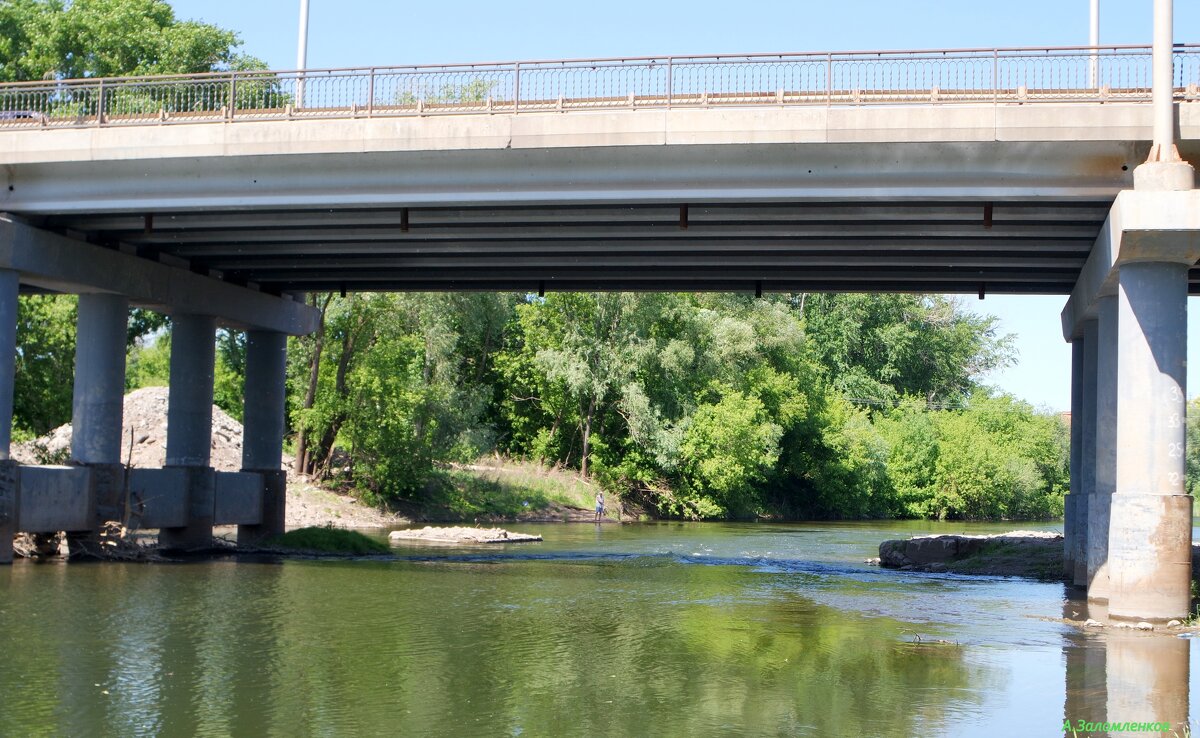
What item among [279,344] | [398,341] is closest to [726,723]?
[279,344]

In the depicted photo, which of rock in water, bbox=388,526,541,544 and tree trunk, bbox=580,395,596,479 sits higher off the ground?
tree trunk, bbox=580,395,596,479

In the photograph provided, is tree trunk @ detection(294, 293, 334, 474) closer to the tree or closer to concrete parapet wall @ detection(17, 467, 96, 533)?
the tree

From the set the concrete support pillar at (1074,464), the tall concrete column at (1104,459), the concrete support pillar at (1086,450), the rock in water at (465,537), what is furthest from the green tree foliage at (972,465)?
the tall concrete column at (1104,459)

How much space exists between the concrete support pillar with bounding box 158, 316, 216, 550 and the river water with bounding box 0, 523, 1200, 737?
5.22 m

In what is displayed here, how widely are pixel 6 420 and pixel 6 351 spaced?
57.2 inches

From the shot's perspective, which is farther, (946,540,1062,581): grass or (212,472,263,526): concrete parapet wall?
(212,472,263,526): concrete parapet wall

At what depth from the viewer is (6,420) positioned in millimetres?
26438

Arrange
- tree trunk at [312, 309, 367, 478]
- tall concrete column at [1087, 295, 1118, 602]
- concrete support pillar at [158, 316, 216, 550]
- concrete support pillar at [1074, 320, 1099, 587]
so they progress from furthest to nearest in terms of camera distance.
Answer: tree trunk at [312, 309, 367, 478]
concrete support pillar at [158, 316, 216, 550]
concrete support pillar at [1074, 320, 1099, 587]
tall concrete column at [1087, 295, 1118, 602]

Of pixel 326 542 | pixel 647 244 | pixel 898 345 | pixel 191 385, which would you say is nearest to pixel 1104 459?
pixel 647 244

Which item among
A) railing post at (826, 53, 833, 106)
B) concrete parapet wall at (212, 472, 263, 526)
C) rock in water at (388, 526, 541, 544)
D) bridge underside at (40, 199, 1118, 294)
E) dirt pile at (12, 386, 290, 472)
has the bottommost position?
rock in water at (388, 526, 541, 544)

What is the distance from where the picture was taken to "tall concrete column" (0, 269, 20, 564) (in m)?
26.0

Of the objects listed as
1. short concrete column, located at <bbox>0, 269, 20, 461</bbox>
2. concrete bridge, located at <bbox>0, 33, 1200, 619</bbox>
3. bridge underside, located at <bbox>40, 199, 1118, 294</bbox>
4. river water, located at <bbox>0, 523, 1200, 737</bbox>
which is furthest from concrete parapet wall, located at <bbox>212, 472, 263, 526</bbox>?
short concrete column, located at <bbox>0, 269, 20, 461</bbox>

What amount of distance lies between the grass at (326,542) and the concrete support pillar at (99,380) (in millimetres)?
5632

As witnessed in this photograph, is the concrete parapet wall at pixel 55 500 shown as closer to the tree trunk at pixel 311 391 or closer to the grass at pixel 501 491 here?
the tree trunk at pixel 311 391
